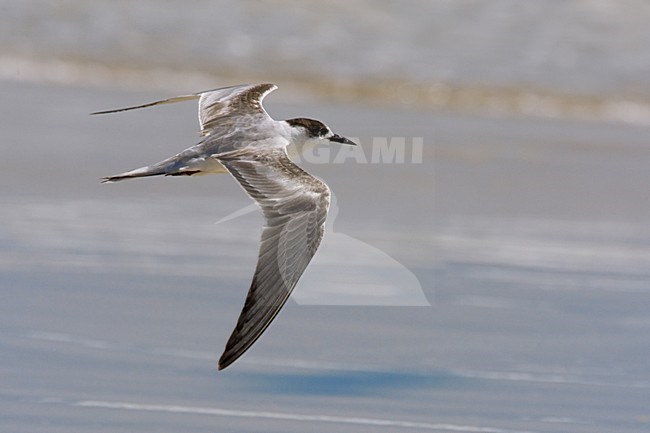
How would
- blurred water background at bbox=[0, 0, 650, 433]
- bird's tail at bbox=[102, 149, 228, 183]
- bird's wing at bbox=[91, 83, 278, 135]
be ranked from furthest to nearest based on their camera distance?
bird's wing at bbox=[91, 83, 278, 135] < bird's tail at bbox=[102, 149, 228, 183] < blurred water background at bbox=[0, 0, 650, 433]

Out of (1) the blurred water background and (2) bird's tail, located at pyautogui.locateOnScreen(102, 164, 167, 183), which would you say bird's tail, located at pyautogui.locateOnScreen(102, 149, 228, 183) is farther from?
(1) the blurred water background

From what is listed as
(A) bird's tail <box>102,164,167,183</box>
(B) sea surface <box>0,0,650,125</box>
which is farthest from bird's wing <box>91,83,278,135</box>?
(B) sea surface <box>0,0,650,125</box>

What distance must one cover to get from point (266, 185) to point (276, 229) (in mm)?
249

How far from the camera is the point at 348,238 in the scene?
8.13 meters

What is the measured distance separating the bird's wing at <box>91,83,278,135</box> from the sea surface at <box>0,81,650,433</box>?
86 centimetres

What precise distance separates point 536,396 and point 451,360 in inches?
20.2

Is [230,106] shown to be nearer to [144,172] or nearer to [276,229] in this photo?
[144,172]

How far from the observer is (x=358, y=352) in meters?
5.95

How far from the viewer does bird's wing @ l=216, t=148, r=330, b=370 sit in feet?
14.6

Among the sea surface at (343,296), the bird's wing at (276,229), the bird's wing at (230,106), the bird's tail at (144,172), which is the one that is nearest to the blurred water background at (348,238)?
the sea surface at (343,296)

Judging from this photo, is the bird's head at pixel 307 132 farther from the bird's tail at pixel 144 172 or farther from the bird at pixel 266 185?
the bird's tail at pixel 144 172

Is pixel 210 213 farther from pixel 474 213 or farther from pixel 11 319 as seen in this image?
pixel 11 319

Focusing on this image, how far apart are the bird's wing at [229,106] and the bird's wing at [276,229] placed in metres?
0.92

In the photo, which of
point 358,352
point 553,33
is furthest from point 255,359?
point 553,33
